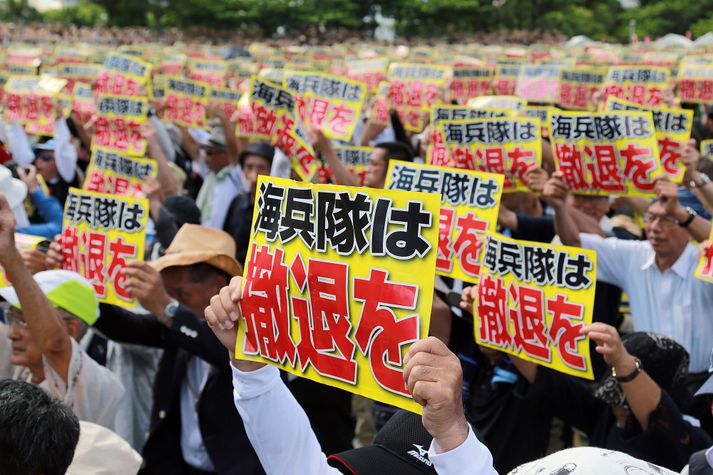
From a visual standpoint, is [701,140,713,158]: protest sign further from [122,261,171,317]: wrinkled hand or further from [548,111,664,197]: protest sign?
[122,261,171,317]: wrinkled hand

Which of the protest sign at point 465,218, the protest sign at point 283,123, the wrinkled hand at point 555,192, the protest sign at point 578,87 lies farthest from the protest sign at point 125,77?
the protest sign at point 465,218

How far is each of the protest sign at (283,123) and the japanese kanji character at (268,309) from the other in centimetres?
354

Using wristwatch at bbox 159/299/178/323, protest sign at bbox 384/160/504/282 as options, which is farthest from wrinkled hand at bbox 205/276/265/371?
protest sign at bbox 384/160/504/282

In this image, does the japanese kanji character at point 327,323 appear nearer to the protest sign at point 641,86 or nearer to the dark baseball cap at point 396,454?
the dark baseball cap at point 396,454

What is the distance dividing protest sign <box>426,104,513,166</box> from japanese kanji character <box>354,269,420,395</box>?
3618 mm

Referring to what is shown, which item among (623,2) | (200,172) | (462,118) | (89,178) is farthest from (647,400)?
(623,2)

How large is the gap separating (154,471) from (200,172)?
5.56 metres

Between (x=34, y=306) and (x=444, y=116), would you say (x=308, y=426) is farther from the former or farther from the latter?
(x=444, y=116)

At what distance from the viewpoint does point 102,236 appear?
15.4 ft

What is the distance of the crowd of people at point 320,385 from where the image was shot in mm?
2291

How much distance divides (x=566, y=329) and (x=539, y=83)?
24.7 feet

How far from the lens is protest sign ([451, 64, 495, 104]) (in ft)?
39.9

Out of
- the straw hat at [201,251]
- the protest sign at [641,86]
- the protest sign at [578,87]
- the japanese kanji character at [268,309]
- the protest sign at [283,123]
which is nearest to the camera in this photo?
the japanese kanji character at [268,309]

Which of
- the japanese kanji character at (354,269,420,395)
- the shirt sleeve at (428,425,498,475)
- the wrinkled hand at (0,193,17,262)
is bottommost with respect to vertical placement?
the wrinkled hand at (0,193,17,262)
